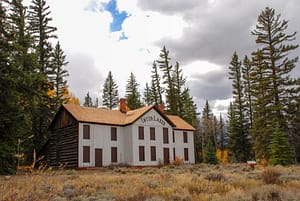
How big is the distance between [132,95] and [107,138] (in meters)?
26.5

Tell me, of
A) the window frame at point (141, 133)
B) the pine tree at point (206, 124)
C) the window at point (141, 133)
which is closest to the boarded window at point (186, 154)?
the window frame at point (141, 133)

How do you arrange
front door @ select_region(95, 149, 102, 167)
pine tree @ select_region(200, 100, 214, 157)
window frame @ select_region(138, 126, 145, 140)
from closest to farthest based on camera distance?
front door @ select_region(95, 149, 102, 167) → window frame @ select_region(138, 126, 145, 140) → pine tree @ select_region(200, 100, 214, 157)

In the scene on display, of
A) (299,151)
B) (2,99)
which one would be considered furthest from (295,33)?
(2,99)

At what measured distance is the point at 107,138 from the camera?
30.6 m

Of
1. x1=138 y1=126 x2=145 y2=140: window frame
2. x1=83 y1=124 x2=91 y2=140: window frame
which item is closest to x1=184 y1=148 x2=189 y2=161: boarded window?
x1=138 y1=126 x2=145 y2=140: window frame

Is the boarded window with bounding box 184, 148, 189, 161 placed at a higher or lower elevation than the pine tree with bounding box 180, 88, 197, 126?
lower

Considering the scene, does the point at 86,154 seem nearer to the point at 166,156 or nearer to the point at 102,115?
the point at 102,115

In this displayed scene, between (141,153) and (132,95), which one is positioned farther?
(132,95)

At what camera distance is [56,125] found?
3253 cm

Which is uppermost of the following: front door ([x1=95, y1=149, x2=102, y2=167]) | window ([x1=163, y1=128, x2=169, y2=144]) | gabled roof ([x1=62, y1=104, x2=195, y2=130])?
gabled roof ([x1=62, y1=104, x2=195, y2=130])

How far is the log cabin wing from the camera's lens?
95.2 ft

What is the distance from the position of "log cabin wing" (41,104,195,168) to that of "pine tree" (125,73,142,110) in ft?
66.2

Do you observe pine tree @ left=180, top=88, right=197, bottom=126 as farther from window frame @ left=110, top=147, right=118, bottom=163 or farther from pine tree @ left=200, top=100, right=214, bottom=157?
window frame @ left=110, top=147, right=118, bottom=163

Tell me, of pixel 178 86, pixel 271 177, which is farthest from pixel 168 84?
pixel 271 177
